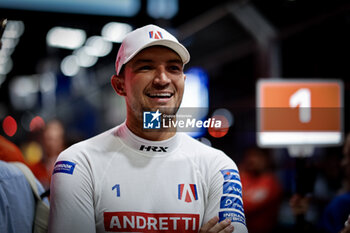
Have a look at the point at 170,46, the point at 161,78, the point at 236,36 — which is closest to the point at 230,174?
the point at 161,78

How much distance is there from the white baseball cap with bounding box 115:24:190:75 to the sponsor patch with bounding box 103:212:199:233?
662mm

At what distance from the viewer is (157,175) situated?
169cm

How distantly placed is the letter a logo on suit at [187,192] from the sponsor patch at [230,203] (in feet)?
0.39

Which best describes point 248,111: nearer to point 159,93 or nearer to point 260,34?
point 159,93

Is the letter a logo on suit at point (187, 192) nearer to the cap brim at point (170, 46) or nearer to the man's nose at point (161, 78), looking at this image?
the man's nose at point (161, 78)

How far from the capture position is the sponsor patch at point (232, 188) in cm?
169

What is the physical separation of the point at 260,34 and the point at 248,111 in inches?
104

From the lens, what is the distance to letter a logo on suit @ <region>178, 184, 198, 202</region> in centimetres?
167

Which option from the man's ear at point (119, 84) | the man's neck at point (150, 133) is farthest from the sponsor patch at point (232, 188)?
the man's ear at point (119, 84)

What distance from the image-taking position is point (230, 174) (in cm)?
175

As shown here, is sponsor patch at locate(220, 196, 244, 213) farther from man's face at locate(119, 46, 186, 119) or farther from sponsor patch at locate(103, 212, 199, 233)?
man's face at locate(119, 46, 186, 119)

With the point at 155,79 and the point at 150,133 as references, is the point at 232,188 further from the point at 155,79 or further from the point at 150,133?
the point at 155,79

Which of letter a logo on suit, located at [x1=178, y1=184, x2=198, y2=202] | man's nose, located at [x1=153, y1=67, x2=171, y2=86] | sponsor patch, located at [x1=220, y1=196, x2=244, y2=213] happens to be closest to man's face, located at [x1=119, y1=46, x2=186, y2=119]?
man's nose, located at [x1=153, y1=67, x2=171, y2=86]

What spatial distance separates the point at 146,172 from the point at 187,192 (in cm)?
20
